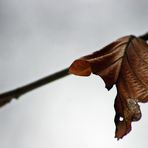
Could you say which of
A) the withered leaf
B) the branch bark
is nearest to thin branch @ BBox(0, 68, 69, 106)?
the branch bark

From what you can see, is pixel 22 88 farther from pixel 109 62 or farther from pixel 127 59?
pixel 127 59

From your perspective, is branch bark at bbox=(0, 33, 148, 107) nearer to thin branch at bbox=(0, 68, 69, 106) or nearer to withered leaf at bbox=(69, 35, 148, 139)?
thin branch at bbox=(0, 68, 69, 106)

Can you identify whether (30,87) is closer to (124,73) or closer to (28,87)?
(28,87)

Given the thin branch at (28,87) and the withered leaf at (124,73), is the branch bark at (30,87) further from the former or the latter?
the withered leaf at (124,73)

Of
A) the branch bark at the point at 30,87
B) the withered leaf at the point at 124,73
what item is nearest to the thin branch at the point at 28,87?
the branch bark at the point at 30,87

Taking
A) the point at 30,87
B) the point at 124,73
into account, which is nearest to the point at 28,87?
the point at 30,87

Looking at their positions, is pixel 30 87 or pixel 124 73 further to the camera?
pixel 124 73

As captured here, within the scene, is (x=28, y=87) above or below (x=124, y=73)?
above
